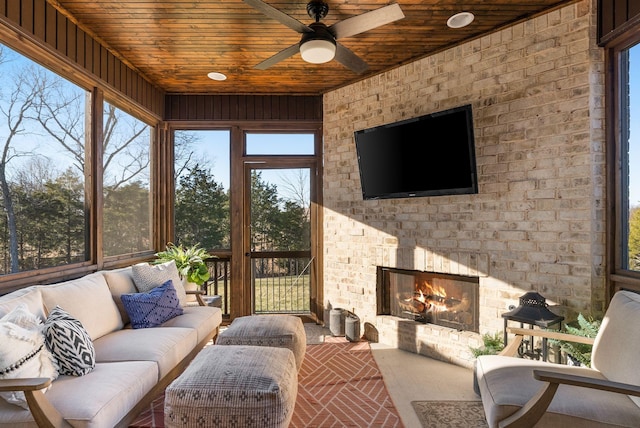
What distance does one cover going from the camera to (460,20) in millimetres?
3082

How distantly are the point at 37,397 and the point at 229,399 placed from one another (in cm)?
81

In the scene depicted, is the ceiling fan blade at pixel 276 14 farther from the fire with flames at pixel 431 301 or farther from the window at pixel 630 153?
the fire with flames at pixel 431 301

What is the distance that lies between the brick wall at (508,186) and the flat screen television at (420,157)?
0.15m

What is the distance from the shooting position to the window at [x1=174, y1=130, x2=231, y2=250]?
481 cm

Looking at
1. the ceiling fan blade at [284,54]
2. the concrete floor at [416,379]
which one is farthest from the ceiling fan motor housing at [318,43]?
the concrete floor at [416,379]

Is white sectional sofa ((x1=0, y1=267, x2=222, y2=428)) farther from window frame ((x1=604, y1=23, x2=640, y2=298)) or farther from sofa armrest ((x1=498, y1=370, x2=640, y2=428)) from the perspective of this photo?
window frame ((x1=604, y1=23, x2=640, y2=298))

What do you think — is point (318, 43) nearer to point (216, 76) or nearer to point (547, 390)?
point (216, 76)

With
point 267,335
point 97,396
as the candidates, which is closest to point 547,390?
point 267,335

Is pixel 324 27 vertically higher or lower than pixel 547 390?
higher

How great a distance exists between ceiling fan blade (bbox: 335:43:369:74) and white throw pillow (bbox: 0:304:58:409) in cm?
256

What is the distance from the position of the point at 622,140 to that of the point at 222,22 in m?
3.22

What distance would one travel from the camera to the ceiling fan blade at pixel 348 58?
2.85 meters

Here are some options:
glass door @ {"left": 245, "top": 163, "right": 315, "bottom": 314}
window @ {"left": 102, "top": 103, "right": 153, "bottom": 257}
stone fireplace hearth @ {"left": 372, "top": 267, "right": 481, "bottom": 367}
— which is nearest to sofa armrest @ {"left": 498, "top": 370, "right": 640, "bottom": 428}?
stone fireplace hearth @ {"left": 372, "top": 267, "right": 481, "bottom": 367}

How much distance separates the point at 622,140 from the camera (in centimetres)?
275
